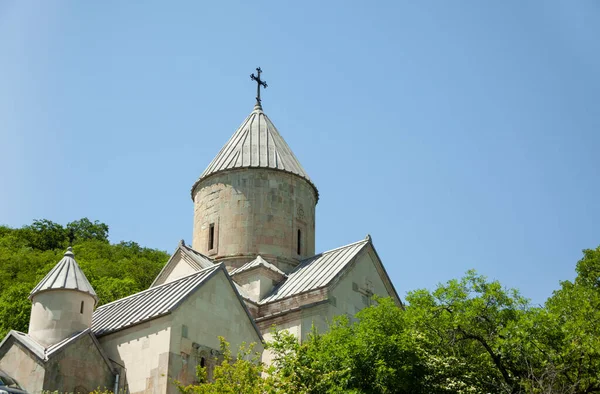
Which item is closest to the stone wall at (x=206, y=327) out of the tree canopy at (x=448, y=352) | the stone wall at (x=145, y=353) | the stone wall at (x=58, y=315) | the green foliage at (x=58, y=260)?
the stone wall at (x=145, y=353)

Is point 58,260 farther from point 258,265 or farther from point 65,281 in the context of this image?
point 65,281

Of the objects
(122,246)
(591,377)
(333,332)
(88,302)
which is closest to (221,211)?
(88,302)

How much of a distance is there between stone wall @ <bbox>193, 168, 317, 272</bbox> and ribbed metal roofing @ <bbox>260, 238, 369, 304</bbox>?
99 cm

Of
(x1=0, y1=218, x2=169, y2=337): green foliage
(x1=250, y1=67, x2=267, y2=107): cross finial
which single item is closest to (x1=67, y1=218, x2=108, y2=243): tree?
(x1=0, y1=218, x2=169, y2=337): green foliage

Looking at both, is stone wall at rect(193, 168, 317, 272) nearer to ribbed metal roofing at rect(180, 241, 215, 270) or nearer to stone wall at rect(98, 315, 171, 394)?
ribbed metal roofing at rect(180, 241, 215, 270)

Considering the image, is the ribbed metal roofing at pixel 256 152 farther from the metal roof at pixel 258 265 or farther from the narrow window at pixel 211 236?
the metal roof at pixel 258 265

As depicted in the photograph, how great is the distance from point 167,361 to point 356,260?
25.4 ft

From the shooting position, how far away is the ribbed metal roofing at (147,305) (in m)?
17.3

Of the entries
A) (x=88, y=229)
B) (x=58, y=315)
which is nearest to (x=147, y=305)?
(x=58, y=315)

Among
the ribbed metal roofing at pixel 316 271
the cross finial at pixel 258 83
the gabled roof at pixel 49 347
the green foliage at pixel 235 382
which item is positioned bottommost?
the green foliage at pixel 235 382

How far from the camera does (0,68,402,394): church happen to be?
54.0ft

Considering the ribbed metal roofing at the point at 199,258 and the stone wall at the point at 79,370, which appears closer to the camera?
the stone wall at the point at 79,370

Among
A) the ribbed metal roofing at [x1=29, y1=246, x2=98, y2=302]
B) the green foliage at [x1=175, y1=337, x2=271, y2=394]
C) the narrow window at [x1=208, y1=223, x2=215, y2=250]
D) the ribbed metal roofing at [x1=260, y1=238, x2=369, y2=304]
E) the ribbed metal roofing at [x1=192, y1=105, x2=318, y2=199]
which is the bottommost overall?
the green foliage at [x1=175, y1=337, x2=271, y2=394]

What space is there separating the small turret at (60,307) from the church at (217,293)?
1.0 inches
